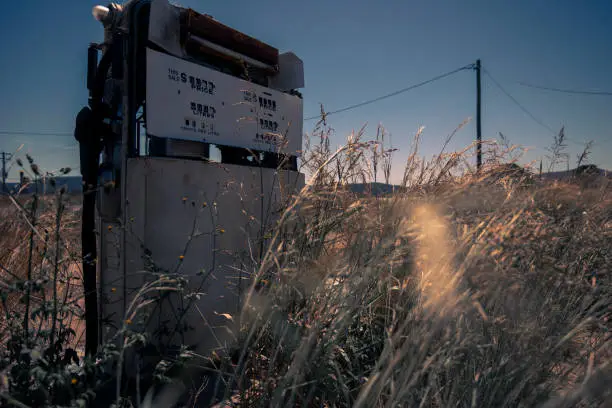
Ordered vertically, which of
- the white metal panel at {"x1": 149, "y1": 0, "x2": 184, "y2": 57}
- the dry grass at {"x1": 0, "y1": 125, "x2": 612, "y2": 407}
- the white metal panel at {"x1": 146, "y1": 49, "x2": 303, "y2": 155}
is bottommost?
the dry grass at {"x1": 0, "y1": 125, "x2": 612, "y2": 407}

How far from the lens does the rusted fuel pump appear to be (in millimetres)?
2432

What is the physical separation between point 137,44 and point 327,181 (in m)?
1.56

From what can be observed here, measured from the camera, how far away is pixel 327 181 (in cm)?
236

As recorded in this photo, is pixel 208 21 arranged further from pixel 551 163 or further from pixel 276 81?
pixel 551 163

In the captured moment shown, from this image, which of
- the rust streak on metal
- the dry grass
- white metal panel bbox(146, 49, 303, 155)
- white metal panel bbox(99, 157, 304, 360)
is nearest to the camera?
the dry grass

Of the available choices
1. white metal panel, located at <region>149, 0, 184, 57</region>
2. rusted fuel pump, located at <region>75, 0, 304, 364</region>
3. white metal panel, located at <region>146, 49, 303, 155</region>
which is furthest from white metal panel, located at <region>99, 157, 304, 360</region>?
white metal panel, located at <region>149, 0, 184, 57</region>

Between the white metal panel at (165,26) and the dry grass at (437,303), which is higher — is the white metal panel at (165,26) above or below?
above

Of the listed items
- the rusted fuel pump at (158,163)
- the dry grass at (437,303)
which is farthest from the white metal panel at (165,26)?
the dry grass at (437,303)

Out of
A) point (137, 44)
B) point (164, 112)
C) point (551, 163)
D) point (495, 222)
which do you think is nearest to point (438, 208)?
point (495, 222)

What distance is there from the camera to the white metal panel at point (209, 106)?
8.36ft

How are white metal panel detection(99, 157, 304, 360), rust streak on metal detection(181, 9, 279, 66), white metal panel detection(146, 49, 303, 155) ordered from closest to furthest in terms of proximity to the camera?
1. white metal panel detection(99, 157, 304, 360)
2. white metal panel detection(146, 49, 303, 155)
3. rust streak on metal detection(181, 9, 279, 66)

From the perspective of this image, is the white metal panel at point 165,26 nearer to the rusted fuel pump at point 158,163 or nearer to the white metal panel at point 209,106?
the rusted fuel pump at point 158,163

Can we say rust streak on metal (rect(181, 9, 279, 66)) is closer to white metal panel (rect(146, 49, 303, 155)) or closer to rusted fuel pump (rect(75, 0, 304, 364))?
rusted fuel pump (rect(75, 0, 304, 364))

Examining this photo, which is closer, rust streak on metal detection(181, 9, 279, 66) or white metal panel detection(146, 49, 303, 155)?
white metal panel detection(146, 49, 303, 155)
